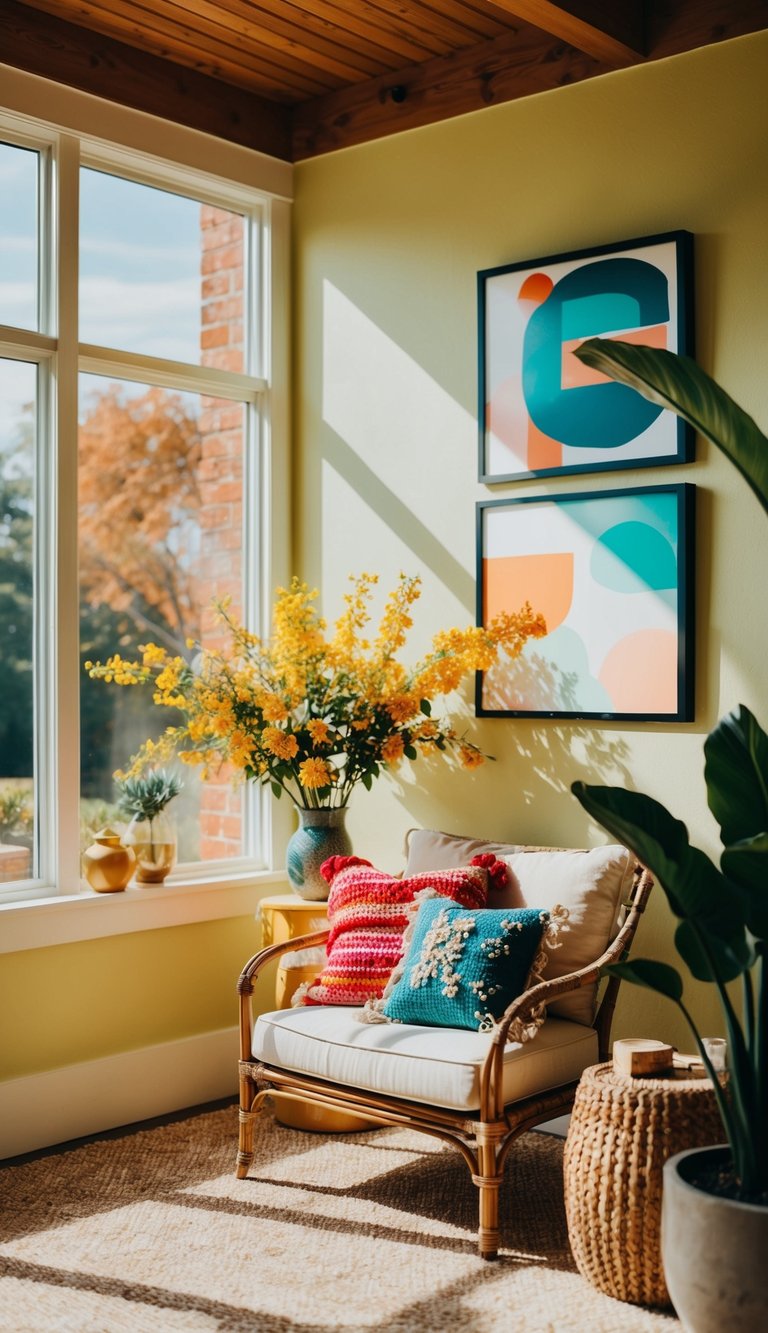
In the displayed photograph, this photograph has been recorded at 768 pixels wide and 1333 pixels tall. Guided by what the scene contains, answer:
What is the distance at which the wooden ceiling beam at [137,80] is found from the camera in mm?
3822

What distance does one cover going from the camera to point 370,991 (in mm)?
3484

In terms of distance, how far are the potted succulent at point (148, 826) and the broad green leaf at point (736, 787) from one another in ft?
6.72

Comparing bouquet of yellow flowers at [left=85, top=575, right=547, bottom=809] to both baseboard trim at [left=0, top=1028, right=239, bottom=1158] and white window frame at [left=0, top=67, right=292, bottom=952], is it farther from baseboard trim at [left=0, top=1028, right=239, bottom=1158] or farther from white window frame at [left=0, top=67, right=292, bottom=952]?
baseboard trim at [left=0, top=1028, right=239, bottom=1158]

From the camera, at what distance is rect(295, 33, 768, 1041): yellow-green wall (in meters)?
3.53

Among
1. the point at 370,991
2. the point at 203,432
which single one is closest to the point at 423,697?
the point at 370,991

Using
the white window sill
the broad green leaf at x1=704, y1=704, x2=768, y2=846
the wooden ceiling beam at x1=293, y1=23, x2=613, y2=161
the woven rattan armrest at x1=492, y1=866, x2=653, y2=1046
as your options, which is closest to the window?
the white window sill

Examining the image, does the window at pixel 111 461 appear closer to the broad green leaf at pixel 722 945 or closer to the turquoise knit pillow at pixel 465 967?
the turquoise knit pillow at pixel 465 967

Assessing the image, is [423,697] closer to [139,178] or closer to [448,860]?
[448,860]

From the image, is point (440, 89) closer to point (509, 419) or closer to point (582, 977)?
point (509, 419)

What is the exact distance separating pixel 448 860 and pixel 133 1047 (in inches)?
46.4

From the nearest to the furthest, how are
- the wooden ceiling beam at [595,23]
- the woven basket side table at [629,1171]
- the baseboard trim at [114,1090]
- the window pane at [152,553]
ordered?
the woven basket side table at [629,1171] < the wooden ceiling beam at [595,23] < the baseboard trim at [114,1090] < the window pane at [152,553]

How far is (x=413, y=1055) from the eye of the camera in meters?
3.10

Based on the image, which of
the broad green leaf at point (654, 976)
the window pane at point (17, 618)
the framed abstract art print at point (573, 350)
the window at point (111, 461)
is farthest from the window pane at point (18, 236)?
the broad green leaf at point (654, 976)

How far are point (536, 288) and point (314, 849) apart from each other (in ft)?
5.95
